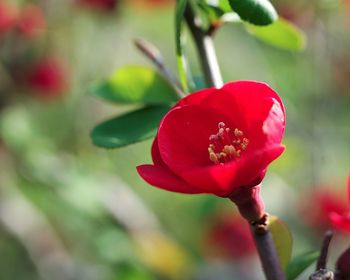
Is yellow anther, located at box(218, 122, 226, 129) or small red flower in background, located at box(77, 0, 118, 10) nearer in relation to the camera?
yellow anther, located at box(218, 122, 226, 129)

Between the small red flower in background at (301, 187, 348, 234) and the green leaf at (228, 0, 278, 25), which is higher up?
the green leaf at (228, 0, 278, 25)

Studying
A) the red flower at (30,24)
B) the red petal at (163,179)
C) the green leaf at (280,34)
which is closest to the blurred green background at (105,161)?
the red flower at (30,24)

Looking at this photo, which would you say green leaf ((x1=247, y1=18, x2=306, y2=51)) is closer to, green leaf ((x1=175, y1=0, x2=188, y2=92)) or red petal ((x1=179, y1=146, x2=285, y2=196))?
green leaf ((x1=175, y1=0, x2=188, y2=92))

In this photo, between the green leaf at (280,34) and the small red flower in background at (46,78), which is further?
the small red flower in background at (46,78)

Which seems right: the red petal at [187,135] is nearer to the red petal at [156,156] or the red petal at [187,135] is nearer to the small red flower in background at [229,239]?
the red petal at [156,156]

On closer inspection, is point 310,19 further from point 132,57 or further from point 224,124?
point 224,124

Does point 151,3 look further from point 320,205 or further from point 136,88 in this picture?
point 136,88

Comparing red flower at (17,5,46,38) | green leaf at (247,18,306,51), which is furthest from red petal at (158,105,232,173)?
red flower at (17,5,46,38)
